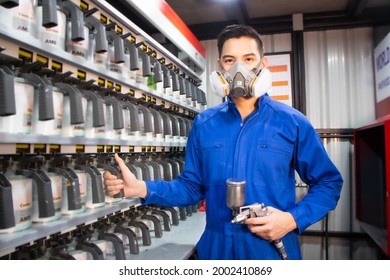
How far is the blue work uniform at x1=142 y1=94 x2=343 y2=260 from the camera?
1557mm

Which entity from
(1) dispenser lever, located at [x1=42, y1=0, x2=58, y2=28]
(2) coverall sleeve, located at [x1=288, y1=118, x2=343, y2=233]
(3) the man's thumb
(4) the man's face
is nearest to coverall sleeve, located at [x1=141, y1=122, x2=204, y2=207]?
(3) the man's thumb

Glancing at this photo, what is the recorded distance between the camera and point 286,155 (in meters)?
1.62

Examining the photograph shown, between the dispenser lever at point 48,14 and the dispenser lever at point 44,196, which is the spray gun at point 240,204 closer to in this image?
the dispenser lever at point 44,196

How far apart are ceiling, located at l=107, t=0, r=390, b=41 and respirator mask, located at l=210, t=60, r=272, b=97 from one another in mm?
2373

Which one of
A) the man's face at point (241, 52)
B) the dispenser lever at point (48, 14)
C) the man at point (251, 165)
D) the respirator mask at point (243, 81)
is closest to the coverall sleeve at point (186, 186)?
the man at point (251, 165)

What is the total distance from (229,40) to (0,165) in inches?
50.2

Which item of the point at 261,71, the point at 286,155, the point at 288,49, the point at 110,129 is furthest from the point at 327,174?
the point at 288,49

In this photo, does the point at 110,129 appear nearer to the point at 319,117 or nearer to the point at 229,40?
the point at 229,40

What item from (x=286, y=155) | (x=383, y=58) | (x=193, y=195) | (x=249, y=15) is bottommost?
(x=193, y=195)

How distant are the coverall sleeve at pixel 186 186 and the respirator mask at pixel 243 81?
1.06 ft

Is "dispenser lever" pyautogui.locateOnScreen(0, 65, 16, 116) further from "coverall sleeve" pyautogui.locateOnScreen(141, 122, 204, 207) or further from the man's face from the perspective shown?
the man's face

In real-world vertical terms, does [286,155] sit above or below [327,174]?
above

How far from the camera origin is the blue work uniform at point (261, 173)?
1.56m

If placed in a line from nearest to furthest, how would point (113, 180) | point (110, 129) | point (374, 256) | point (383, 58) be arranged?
point (113, 180)
point (110, 129)
point (383, 58)
point (374, 256)
